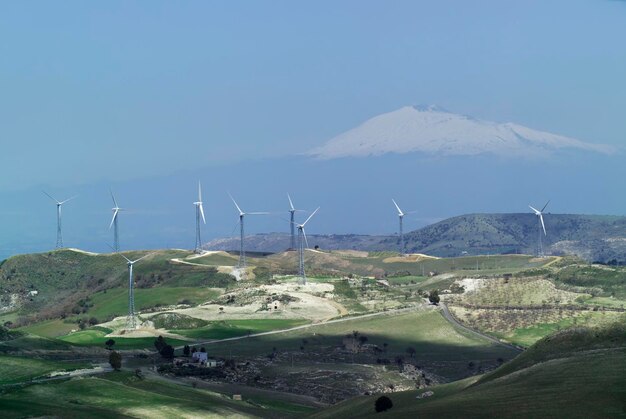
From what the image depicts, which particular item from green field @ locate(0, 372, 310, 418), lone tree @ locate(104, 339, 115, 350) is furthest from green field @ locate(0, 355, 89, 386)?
lone tree @ locate(104, 339, 115, 350)

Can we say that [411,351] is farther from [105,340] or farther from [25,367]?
[25,367]

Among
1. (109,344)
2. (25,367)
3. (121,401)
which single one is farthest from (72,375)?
(109,344)

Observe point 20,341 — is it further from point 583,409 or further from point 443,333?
point 583,409

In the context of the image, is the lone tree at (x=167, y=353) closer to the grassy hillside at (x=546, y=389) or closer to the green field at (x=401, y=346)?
the green field at (x=401, y=346)

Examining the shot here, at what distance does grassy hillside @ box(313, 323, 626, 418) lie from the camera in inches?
3268

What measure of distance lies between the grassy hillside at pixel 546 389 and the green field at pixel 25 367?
130 feet

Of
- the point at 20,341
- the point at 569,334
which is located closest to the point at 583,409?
the point at 569,334

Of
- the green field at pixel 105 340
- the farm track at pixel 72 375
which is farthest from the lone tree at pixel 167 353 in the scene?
the farm track at pixel 72 375

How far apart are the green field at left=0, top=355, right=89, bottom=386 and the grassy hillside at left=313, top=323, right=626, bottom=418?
3958 cm

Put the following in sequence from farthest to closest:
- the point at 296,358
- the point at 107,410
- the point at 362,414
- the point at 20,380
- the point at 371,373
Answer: the point at 296,358, the point at 371,373, the point at 20,380, the point at 107,410, the point at 362,414

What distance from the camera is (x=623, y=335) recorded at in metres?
112

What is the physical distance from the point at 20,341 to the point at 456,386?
7639 centimetres

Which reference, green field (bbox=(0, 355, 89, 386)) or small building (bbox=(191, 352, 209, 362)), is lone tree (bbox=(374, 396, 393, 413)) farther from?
small building (bbox=(191, 352, 209, 362))

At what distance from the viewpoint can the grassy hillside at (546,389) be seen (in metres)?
83.0
